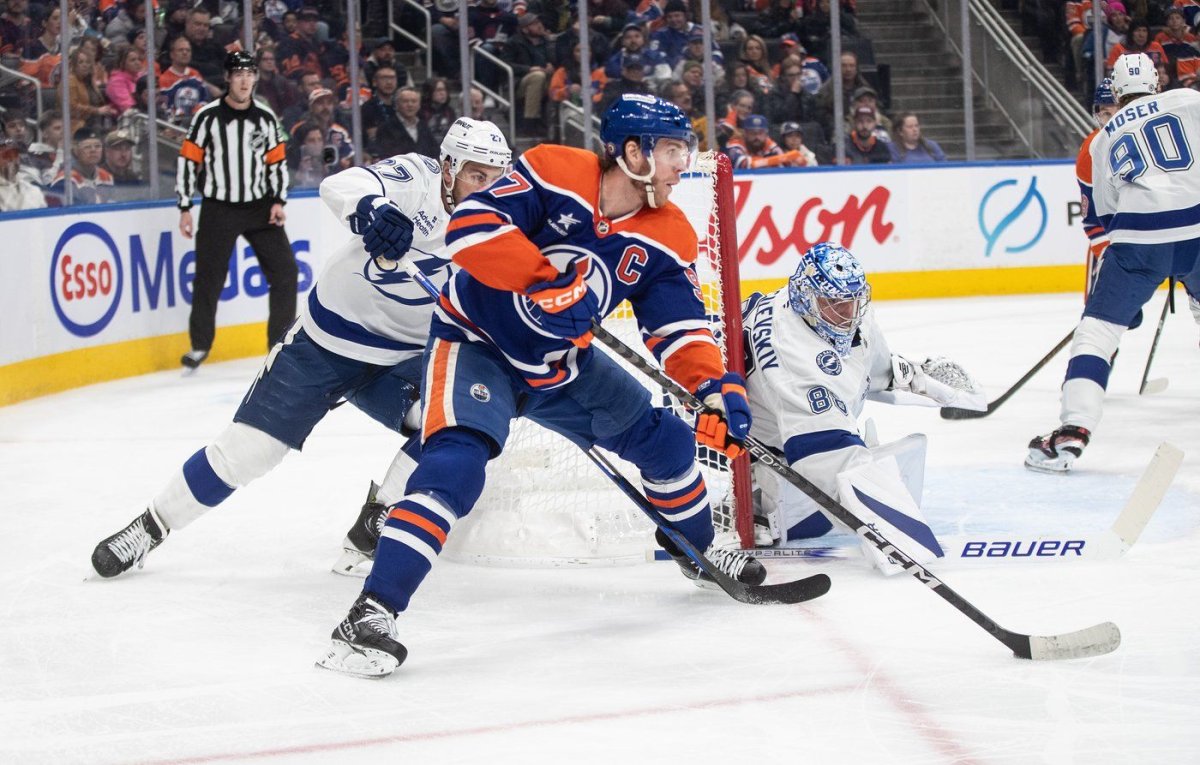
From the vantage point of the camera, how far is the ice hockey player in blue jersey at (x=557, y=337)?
2684 millimetres

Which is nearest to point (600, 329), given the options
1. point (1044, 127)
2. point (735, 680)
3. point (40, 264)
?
point (735, 680)

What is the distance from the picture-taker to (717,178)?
3.56 metres

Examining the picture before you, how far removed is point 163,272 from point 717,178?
3908 millimetres

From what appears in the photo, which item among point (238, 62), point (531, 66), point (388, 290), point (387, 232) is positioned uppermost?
point (531, 66)

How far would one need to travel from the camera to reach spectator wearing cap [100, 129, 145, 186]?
6918 millimetres

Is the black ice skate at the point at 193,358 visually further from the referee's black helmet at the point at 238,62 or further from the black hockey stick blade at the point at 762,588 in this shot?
the black hockey stick blade at the point at 762,588

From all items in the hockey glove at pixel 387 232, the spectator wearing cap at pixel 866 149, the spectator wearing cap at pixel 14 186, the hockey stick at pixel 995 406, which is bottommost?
the hockey stick at pixel 995 406

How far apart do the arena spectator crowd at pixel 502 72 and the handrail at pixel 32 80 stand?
0.35 meters

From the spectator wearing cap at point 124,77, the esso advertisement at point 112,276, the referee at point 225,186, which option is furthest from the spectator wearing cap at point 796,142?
the spectator wearing cap at point 124,77

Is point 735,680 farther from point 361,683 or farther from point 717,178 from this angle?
point 717,178

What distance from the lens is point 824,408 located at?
340 centimetres

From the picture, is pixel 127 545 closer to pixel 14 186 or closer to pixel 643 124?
pixel 643 124

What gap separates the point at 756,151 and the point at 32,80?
3861 mm

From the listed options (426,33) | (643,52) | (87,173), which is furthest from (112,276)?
(643,52)
